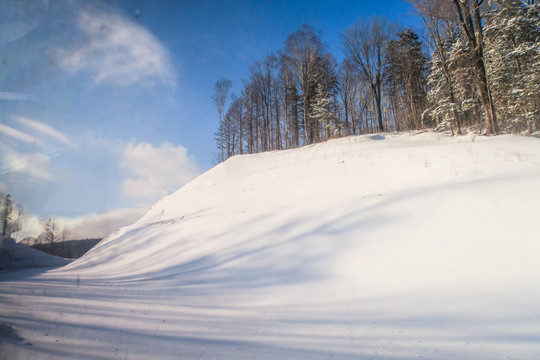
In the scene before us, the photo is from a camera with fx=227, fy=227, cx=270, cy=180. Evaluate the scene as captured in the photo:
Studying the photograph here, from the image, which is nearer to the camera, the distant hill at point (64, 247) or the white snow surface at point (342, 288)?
the white snow surface at point (342, 288)

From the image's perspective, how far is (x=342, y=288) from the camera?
12.5 ft

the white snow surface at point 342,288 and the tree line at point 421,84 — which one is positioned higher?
the tree line at point 421,84

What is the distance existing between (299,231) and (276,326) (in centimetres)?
353

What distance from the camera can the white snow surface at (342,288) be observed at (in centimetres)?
210

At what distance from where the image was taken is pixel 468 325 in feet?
7.57

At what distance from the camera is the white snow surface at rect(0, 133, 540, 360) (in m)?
2.10

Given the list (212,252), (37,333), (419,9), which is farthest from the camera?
(419,9)

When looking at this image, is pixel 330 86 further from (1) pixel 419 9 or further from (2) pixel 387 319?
(2) pixel 387 319

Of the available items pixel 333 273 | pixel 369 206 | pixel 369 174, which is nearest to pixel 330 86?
pixel 369 174

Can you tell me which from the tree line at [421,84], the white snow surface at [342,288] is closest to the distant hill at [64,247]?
the white snow surface at [342,288]

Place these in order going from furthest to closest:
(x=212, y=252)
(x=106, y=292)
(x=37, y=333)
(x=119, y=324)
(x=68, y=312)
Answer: (x=212, y=252), (x=106, y=292), (x=68, y=312), (x=119, y=324), (x=37, y=333)

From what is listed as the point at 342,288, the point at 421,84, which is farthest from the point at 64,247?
the point at 421,84

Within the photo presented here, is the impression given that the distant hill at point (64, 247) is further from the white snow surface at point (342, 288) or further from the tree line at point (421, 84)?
the tree line at point (421, 84)

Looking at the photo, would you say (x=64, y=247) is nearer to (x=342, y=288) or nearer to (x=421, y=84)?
(x=342, y=288)
